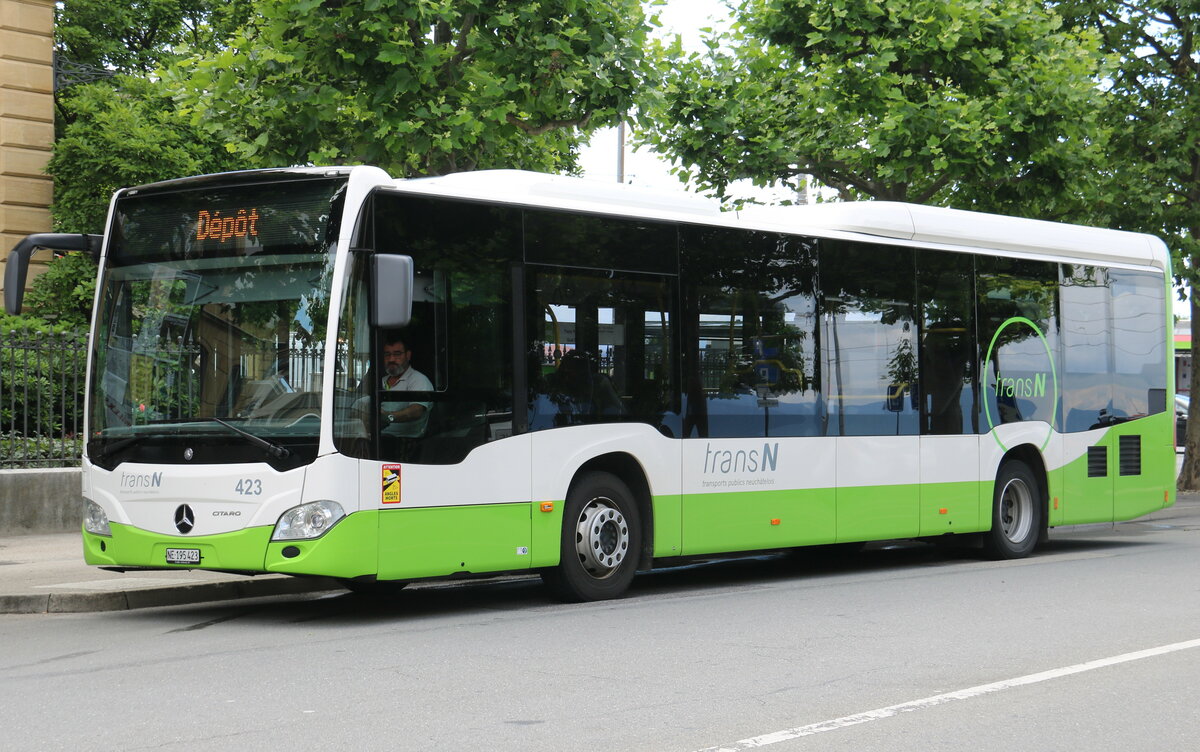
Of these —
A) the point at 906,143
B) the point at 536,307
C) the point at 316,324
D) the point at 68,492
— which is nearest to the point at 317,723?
the point at 316,324

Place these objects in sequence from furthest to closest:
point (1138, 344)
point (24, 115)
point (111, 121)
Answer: point (111, 121)
point (24, 115)
point (1138, 344)

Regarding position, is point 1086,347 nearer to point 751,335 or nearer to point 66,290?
point 751,335

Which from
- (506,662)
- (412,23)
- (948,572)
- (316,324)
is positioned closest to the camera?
(506,662)

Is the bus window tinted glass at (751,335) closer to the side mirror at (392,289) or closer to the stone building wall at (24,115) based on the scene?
the side mirror at (392,289)

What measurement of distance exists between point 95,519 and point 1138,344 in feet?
36.2

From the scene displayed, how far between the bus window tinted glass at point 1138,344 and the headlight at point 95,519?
1044 cm

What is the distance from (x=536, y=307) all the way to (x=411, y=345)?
1.18 metres

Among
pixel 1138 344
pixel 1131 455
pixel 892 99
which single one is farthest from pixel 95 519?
pixel 892 99

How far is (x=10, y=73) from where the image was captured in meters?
23.2

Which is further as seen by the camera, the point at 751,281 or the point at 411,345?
the point at 751,281

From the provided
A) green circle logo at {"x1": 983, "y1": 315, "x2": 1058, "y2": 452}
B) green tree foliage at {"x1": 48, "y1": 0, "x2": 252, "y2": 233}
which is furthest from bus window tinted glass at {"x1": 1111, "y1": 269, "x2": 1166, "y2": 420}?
green tree foliage at {"x1": 48, "y1": 0, "x2": 252, "y2": 233}

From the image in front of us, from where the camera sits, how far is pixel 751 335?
40.7ft

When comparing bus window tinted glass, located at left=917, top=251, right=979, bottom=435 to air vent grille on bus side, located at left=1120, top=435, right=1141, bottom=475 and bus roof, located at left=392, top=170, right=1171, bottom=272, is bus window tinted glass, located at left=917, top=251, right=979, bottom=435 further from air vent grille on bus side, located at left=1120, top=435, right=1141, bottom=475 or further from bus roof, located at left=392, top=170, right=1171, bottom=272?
air vent grille on bus side, located at left=1120, top=435, right=1141, bottom=475

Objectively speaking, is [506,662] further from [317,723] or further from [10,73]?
[10,73]
